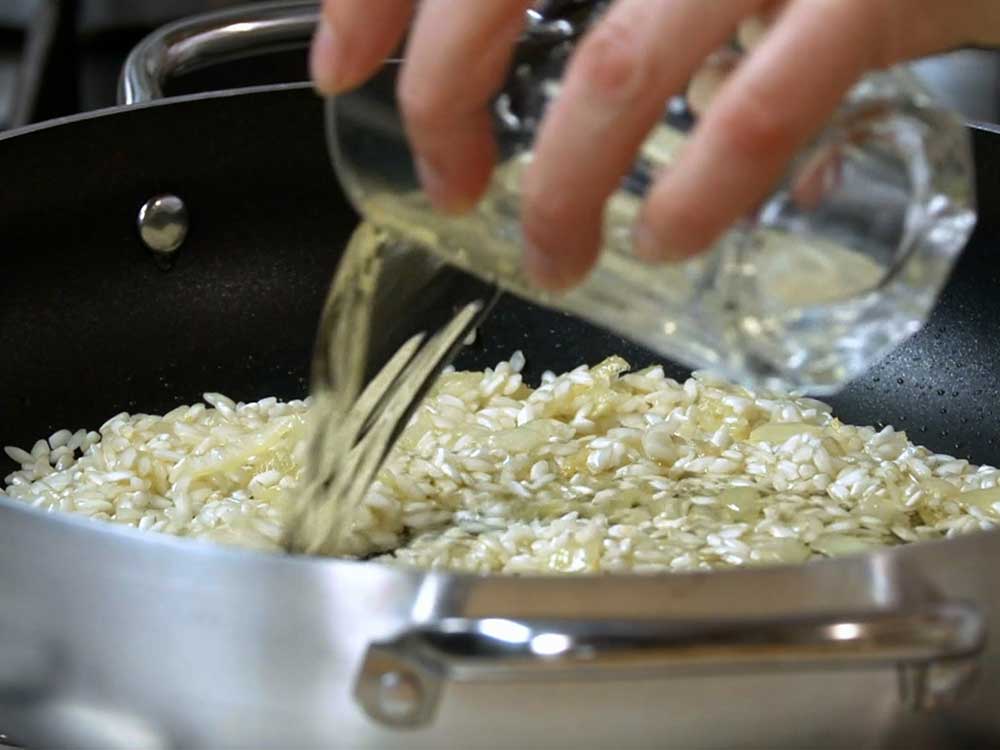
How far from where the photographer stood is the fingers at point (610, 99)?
468 mm

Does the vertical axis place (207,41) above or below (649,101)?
above

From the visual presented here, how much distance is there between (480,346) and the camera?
1098 millimetres

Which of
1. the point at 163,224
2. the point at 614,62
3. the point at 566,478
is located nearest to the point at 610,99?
the point at 614,62

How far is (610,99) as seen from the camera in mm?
470

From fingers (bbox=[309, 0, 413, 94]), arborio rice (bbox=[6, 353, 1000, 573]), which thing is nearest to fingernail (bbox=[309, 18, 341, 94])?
fingers (bbox=[309, 0, 413, 94])

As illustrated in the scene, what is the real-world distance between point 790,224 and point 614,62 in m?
0.13

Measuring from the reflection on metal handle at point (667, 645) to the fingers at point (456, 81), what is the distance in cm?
15

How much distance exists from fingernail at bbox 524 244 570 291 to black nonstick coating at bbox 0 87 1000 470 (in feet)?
1.85

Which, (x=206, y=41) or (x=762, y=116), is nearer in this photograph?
(x=762, y=116)

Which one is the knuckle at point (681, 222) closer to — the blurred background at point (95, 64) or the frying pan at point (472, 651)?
the frying pan at point (472, 651)

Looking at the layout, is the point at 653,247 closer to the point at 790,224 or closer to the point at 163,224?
the point at 790,224

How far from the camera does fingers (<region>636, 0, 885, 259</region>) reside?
0.46 metres

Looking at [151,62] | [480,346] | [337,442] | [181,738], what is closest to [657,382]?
[480,346]

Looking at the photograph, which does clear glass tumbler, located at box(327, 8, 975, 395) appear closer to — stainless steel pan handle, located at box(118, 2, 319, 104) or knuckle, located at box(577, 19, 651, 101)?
knuckle, located at box(577, 19, 651, 101)
